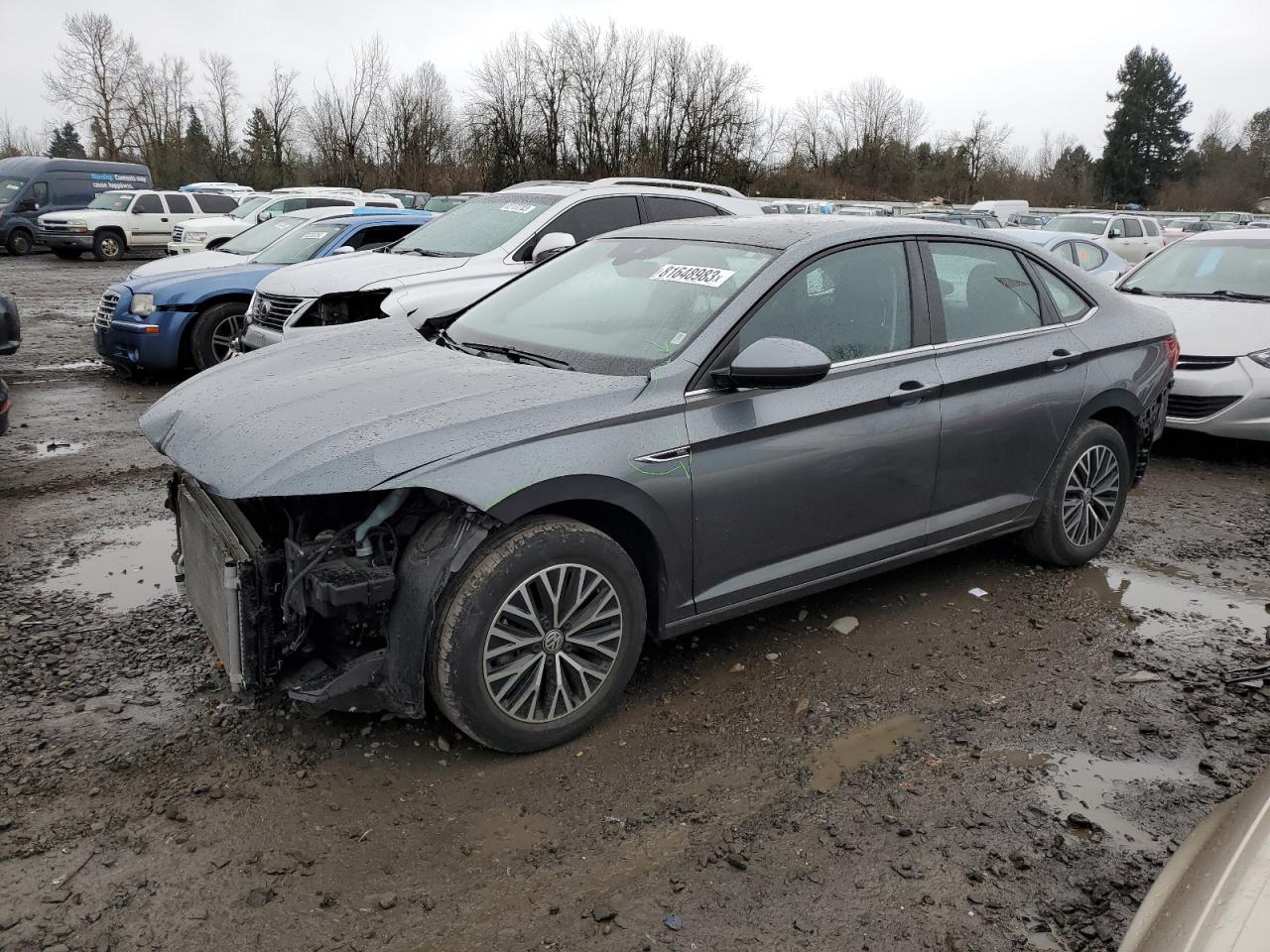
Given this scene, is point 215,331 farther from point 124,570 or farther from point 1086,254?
point 1086,254

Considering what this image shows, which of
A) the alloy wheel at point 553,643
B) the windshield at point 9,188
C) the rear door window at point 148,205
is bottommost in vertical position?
the alloy wheel at point 553,643

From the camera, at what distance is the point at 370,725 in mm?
3584

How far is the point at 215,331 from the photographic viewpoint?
9672 millimetres

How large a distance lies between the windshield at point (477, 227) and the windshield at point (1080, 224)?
19.1 metres

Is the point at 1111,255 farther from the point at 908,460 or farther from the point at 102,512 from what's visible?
the point at 102,512

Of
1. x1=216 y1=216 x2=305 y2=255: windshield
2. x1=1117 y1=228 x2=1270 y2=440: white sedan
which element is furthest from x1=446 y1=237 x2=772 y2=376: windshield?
x1=216 y1=216 x2=305 y2=255: windshield

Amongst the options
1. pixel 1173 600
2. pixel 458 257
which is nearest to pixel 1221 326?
pixel 1173 600

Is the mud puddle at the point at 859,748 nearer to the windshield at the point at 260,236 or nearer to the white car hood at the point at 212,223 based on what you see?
the windshield at the point at 260,236

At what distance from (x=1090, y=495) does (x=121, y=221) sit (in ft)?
88.4

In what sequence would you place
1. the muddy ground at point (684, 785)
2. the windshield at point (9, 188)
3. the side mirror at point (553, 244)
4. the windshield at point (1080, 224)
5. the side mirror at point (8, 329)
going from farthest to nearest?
the windshield at point (9, 188)
the windshield at point (1080, 224)
the side mirror at point (8, 329)
the side mirror at point (553, 244)
the muddy ground at point (684, 785)

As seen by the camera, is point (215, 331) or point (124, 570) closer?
point (124, 570)

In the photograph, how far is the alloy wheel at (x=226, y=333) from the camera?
9.68 m

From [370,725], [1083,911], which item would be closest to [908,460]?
[1083,911]

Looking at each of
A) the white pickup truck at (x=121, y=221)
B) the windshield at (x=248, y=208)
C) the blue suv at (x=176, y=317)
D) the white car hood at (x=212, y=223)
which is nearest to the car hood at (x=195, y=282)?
the blue suv at (x=176, y=317)
